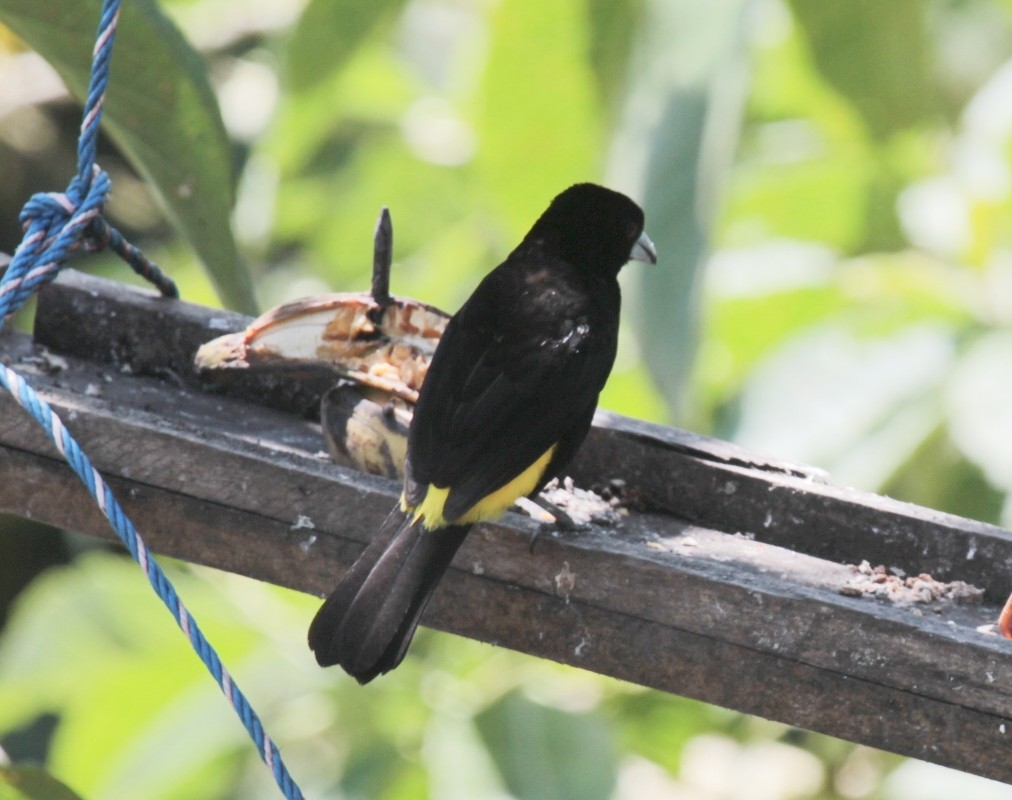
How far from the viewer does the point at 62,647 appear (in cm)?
468

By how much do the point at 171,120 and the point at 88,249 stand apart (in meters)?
0.24

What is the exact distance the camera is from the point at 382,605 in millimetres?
1971

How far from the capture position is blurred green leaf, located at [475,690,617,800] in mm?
3666

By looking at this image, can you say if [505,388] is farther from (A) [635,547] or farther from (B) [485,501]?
(A) [635,547]

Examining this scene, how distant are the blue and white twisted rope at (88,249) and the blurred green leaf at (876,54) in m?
1.54

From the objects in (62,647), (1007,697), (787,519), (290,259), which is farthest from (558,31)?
(290,259)

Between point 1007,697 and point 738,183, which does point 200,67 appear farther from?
point 738,183

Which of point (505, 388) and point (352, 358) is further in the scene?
point (352, 358)

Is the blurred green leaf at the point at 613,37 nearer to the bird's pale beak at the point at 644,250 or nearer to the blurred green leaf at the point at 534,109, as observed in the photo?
the blurred green leaf at the point at 534,109

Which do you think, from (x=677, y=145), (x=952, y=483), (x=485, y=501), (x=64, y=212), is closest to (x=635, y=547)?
(x=485, y=501)

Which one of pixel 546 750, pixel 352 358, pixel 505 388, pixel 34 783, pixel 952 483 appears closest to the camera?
pixel 34 783

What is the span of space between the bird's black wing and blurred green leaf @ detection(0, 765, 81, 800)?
1.99ft

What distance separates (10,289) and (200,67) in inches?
19.6

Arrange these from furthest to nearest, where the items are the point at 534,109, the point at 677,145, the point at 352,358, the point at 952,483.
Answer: the point at 952,483, the point at 534,109, the point at 677,145, the point at 352,358
